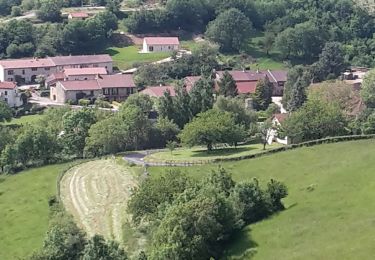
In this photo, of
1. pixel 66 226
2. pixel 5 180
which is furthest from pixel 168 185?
pixel 5 180

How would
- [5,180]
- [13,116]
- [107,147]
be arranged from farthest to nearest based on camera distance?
[13,116], [107,147], [5,180]

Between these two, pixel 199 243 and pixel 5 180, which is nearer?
pixel 199 243

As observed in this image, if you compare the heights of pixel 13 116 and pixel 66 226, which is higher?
pixel 66 226

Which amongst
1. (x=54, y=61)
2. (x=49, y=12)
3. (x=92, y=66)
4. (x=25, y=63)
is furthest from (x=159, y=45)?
(x=25, y=63)

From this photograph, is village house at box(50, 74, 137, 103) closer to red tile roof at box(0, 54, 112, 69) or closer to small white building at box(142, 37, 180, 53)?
red tile roof at box(0, 54, 112, 69)

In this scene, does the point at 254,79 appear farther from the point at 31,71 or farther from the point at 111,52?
the point at 31,71

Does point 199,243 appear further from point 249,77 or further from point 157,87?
point 249,77
